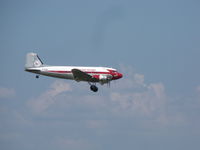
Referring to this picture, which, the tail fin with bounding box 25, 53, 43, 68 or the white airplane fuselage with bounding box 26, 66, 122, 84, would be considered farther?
the tail fin with bounding box 25, 53, 43, 68

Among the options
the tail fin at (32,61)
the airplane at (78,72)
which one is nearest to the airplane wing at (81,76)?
the airplane at (78,72)

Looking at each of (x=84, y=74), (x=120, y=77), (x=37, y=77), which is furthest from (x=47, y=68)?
(x=120, y=77)

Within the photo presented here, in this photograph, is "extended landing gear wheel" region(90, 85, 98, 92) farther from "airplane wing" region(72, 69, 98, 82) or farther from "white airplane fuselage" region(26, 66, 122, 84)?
"white airplane fuselage" region(26, 66, 122, 84)

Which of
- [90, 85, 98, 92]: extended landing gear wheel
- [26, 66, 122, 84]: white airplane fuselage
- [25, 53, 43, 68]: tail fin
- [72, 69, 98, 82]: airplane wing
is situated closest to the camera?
[72, 69, 98, 82]: airplane wing

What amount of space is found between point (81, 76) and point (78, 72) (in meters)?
1.21

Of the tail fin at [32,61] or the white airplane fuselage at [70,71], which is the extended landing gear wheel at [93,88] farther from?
the tail fin at [32,61]

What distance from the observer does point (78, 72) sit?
7794 cm

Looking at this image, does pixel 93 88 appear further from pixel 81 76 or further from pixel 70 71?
pixel 70 71

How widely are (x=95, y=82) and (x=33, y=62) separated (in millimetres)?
12711

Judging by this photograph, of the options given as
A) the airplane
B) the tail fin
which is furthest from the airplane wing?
the tail fin

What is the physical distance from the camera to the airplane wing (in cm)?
7788

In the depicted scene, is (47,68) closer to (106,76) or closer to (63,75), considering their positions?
(63,75)

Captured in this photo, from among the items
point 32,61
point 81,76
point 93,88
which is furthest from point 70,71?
point 32,61

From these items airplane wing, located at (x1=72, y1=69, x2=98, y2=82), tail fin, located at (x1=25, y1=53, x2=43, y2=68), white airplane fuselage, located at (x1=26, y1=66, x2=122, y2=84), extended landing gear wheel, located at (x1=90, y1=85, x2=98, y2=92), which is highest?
tail fin, located at (x1=25, y1=53, x2=43, y2=68)
